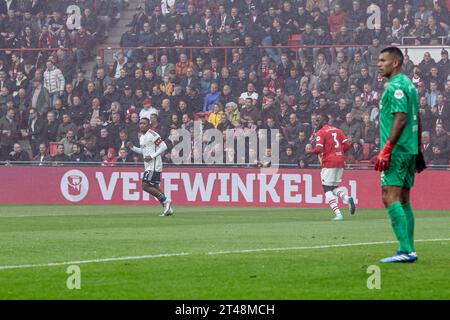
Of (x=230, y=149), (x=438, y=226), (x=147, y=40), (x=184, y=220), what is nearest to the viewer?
(x=438, y=226)

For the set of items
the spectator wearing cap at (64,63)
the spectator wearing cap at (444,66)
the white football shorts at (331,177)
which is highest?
the spectator wearing cap at (64,63)

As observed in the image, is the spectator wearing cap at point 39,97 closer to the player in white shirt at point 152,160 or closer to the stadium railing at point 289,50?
the stadium railing at point 289,50

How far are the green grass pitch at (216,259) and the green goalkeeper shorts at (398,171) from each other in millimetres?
836

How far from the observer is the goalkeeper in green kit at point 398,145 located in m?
11.2

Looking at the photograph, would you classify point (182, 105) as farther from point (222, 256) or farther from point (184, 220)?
point (222, 256)

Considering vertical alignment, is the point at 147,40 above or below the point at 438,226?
above

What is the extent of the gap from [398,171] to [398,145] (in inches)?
10.5

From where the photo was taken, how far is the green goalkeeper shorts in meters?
11.3

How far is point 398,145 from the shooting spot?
1132cm

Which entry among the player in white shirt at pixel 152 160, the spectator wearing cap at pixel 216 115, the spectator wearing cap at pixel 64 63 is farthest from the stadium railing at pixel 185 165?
the player in white shirt at pixel 152 160

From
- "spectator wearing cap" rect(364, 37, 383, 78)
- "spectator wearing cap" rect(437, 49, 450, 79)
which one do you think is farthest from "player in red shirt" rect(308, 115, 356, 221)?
"spectator wearing cap" rect(364, 37, 383, 78)

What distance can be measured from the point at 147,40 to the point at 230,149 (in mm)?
5750
